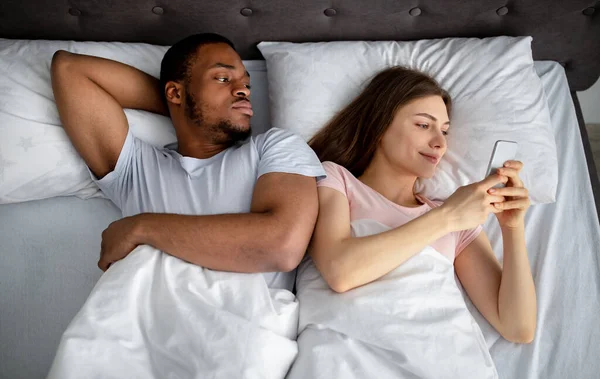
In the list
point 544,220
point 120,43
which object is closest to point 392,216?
point 544,220

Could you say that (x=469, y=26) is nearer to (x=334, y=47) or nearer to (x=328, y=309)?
(x=334, y=47)

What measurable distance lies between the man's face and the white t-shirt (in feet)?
0.19

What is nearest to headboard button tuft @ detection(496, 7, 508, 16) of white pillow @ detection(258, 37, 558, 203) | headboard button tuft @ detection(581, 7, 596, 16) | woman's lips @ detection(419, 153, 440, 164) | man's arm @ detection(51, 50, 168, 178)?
white pillow @ detection(258, 37, 558, 203)

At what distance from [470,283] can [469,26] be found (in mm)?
942

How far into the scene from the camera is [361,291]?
1.39 metres

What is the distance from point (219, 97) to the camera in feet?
5.57

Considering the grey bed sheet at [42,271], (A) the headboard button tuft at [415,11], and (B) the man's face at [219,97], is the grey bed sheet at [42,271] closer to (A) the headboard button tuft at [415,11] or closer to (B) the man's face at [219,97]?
(B) the man's face at [219,97]

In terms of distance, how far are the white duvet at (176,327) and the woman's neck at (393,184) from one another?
432 millimetres

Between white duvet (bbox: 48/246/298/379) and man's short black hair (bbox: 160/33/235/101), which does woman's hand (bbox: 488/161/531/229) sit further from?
man's short black hair (bbox: 160/33/235/101)

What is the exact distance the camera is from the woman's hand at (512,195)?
1.40 meters

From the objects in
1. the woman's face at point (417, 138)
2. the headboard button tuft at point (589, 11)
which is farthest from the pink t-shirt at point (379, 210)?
the headboard button tuft at point (589, 11)

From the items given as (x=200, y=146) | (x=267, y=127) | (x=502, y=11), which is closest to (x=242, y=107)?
(x=200, y=146)

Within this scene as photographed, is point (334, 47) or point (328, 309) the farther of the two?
point (334, 47)

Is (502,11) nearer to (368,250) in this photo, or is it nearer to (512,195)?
(512,195)
